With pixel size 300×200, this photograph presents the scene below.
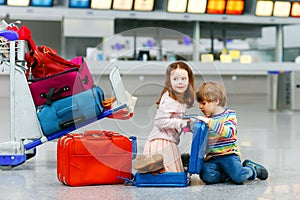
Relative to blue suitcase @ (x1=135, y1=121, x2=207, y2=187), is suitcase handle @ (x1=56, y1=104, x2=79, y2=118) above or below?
above

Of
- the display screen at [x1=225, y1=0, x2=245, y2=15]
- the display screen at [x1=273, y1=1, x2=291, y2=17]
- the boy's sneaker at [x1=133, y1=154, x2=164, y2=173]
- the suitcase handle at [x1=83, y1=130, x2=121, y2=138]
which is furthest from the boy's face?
the display screen at [x1=273, y1=1, x2=291, y2=17]

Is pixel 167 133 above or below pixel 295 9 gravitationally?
below

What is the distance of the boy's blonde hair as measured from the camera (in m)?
3.57

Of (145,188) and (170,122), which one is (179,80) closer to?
(170,122)

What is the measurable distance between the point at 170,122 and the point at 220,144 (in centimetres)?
38

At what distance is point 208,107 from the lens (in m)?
3.62

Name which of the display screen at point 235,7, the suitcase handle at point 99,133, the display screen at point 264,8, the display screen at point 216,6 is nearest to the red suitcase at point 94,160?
the suitcase handle at point 99,133

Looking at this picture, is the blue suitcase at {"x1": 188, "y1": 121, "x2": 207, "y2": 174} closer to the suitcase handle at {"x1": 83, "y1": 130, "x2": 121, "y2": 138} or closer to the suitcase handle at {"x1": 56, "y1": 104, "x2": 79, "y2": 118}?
the suitcase handle at {"x1": 83, "y1": 130, "x2": 121, "y2": 138}

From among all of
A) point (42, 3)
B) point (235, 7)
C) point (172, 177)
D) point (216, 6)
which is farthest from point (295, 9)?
point (172, 177)

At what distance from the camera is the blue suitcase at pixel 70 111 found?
13.0 ft

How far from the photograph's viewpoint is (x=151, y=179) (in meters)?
3.49

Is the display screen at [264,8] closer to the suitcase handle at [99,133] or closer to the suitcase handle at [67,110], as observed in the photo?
the suitcase handle at [67,110]

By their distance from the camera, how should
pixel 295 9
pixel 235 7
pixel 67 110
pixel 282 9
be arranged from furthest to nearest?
pixel 295 9 → pixel 282 9 → pixel 235 7 → pixel 67 110

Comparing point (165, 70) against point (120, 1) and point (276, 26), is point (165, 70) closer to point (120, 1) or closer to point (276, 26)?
point (120, 1)
